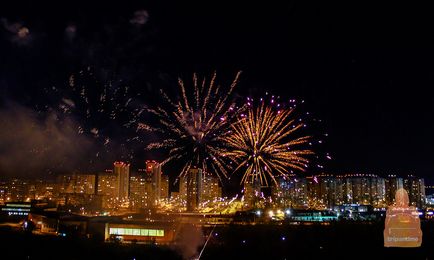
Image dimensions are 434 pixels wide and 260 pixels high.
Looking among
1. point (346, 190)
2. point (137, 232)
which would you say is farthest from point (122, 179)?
point (137, 232)

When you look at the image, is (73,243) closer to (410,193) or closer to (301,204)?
(301,204)

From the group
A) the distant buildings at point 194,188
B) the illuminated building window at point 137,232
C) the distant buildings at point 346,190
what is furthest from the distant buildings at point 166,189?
the illuminated building window at point 137,232

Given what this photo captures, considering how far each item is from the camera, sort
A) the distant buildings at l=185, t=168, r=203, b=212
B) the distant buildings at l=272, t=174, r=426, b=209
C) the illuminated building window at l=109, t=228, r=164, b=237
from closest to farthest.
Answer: the illuminated building window at l=109, t=228, r=164, b=237
the distant buildings at l=185, t=168, r=203, b=212
the distant buildings at l=272, t=174, r=426, b=209

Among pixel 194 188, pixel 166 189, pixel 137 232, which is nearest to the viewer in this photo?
pixel 137 232

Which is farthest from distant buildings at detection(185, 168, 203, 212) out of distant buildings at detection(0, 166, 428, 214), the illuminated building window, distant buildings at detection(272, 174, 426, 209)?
the illuminated building window

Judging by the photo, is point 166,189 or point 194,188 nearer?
point 194,188

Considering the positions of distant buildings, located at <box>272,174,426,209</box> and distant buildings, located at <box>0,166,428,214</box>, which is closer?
distant buildings, located at <box>0,166,428,214</box>

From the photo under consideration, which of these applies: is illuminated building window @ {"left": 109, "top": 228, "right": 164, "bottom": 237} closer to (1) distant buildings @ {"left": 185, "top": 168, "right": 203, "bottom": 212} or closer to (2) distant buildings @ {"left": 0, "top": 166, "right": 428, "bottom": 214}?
(1) distant buildings @ {"left": 185, "top": 168, "right": 203, "bottom": 212}

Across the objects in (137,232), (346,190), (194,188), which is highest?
(194,188)

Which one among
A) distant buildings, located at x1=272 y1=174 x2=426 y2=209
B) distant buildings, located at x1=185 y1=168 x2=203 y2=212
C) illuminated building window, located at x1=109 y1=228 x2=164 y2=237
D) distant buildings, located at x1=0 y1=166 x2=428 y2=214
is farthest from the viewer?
distant buildings, located at x1=272 y1=174 x2=426 y2=209

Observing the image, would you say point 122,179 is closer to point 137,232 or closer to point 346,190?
point 346,190

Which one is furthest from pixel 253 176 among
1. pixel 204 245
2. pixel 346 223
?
pixel 346 223

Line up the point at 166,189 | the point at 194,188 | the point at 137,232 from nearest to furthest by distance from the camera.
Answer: the point at 137,232, the point at 194,188, the point at 166,189
